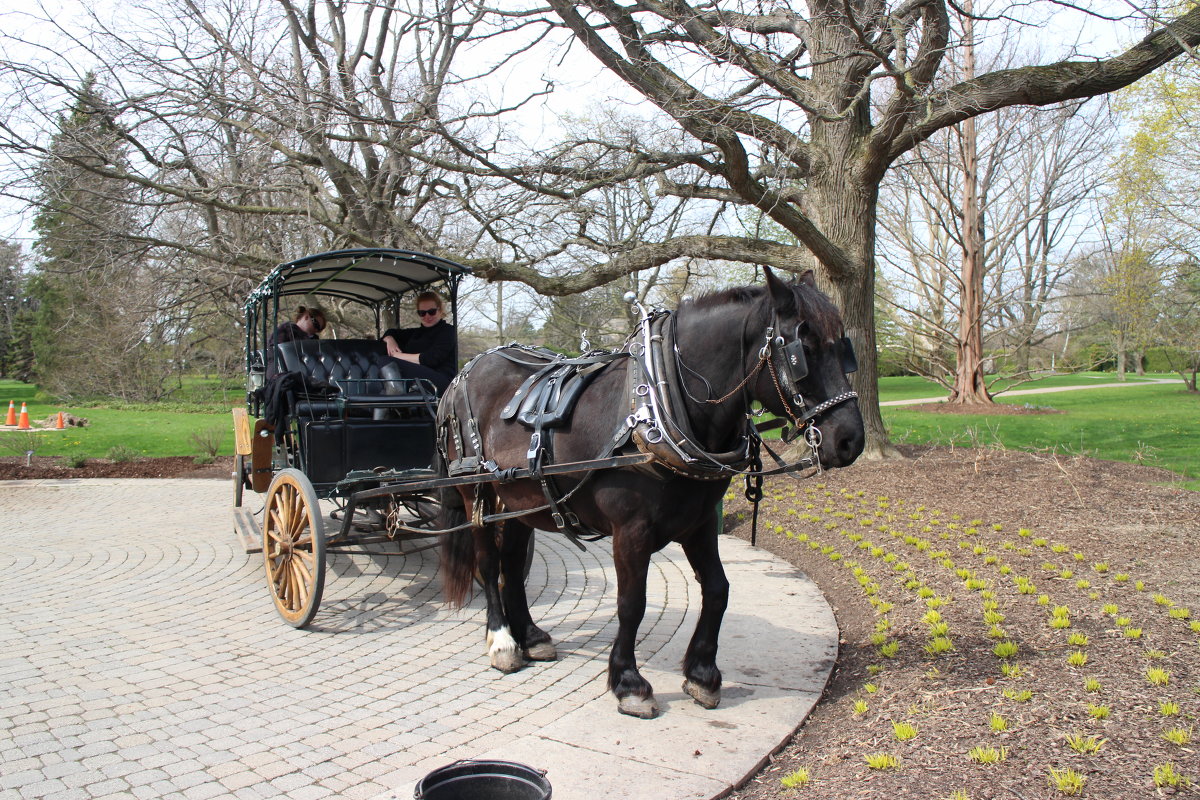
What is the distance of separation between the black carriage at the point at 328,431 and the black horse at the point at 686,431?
1.49 m

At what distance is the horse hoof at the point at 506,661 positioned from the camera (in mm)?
4402

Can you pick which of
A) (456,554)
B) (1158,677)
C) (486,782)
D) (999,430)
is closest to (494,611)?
(456,554)

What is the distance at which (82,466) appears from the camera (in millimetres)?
12781

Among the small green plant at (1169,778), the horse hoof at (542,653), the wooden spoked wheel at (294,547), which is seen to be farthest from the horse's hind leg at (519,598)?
the small green plant at (1169,778)

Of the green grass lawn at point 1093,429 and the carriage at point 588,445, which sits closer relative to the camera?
the carriage at point 588,445

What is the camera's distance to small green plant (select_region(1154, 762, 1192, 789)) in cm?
271

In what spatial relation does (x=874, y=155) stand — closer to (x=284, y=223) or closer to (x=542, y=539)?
(x=542, y=539)

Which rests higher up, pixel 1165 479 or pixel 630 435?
pixel 630 435

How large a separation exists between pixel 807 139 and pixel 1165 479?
626 cm

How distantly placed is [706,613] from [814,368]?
144 centimetres

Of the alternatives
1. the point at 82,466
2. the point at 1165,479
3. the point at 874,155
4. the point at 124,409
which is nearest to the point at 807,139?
the point at 874,155

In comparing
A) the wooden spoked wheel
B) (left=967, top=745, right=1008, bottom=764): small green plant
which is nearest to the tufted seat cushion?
the wooden spoked wheel

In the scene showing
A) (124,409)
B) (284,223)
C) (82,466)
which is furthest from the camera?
(124,409)

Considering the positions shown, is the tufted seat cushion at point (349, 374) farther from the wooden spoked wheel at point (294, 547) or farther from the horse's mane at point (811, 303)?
the horse's mane at point (811, 303)
